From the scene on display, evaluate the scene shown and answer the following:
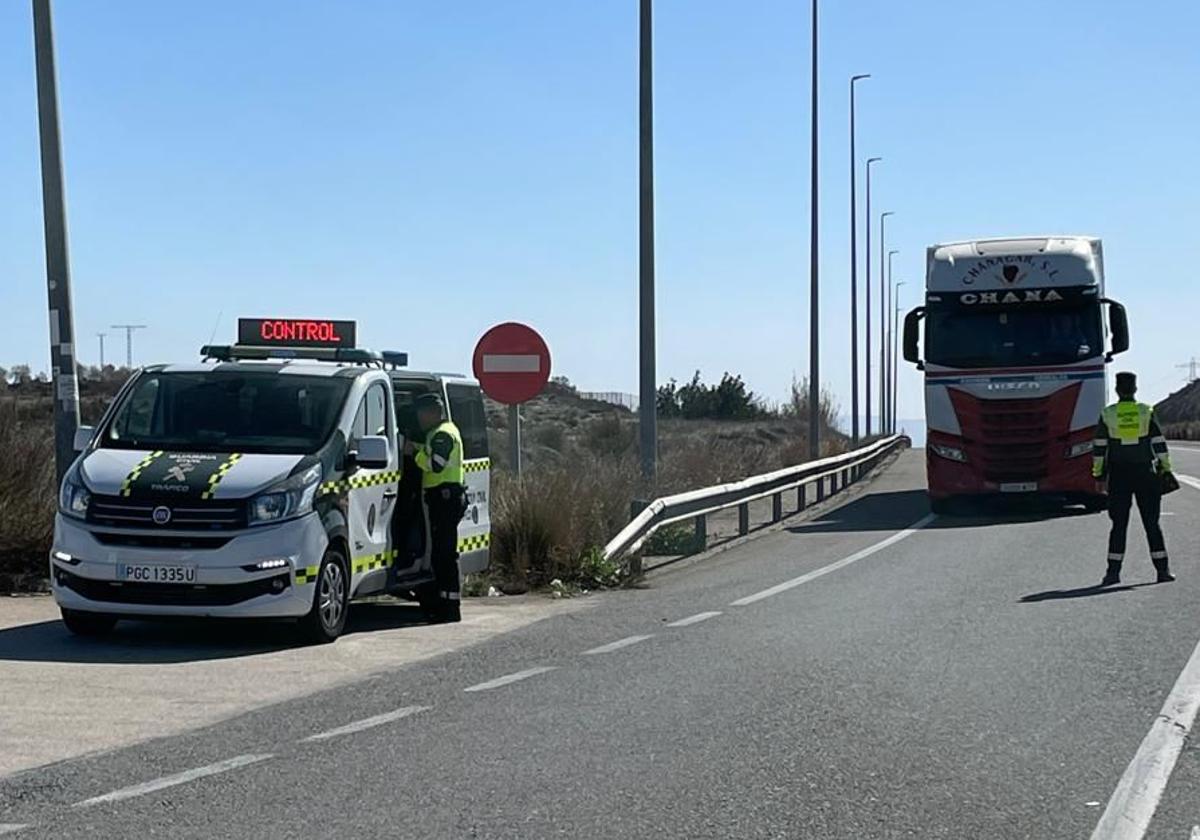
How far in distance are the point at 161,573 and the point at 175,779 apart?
3688 millimetres

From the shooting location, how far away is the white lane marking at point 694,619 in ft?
38.9

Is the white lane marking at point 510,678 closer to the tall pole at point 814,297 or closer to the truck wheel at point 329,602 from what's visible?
the truck wheel at point 329,602

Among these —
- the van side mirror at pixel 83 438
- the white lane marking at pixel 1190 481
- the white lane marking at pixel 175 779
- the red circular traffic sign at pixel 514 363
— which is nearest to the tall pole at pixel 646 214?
the red circular traffic sign at pixel 514 363

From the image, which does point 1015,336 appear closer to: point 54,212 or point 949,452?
point 949,452

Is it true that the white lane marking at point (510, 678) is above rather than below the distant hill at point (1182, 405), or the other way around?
above

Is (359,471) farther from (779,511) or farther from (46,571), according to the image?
(779,511)

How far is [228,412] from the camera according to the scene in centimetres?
1141

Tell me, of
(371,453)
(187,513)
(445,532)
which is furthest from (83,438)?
(445,532)

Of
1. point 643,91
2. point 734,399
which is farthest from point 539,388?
point 734,399

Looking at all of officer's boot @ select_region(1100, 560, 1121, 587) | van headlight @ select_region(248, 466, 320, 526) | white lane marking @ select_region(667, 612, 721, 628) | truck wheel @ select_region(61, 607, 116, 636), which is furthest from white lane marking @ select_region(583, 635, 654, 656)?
officer's boot @ select_region(1100, 560, 1121, 587)

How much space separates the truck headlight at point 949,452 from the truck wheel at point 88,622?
1514cm

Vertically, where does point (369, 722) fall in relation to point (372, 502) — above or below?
below

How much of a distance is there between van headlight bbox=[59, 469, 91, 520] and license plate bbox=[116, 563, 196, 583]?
0.52 m

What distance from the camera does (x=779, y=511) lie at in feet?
78.9
